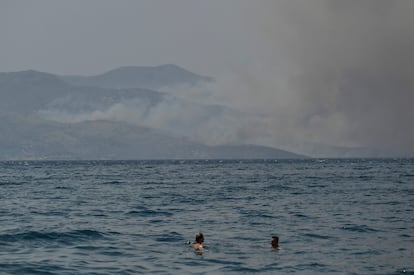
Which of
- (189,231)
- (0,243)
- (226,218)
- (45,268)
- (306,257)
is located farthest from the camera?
(226,218)

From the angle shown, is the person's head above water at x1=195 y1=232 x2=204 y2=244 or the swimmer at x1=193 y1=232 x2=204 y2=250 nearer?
the person's head above water at x1=195 y1=232 x2=204 y2=244

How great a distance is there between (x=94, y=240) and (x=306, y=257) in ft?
40.4

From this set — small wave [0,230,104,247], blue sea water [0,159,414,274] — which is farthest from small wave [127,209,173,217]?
small wave [0,230,104,247]

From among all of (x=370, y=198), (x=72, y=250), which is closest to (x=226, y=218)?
(x=72, y=250)

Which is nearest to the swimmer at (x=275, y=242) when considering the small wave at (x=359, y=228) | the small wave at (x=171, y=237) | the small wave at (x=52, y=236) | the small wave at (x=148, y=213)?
the small wave at (x=171, y=237)

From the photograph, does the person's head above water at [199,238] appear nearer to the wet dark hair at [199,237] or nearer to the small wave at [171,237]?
the wet dark hair at [199,237]

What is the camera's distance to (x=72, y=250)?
33.3m

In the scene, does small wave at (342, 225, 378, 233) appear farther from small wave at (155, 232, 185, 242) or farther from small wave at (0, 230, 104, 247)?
small wave at (0, 230, 104, 247)

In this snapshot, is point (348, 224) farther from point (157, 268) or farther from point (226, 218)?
point (157, 268)

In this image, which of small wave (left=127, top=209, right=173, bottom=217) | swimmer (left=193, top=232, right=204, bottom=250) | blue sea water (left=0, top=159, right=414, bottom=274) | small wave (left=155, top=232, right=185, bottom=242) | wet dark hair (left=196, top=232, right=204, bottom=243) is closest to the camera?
blue sea water (left=0, top=159, right=414, bottom=274)

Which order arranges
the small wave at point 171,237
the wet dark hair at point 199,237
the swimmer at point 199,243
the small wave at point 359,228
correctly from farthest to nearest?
the small wave at point 359,228
the small wave at point 171,237
the swimmer at point 199,243
the wet dark hair at point 199,237

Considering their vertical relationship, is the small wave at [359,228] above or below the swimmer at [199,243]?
above

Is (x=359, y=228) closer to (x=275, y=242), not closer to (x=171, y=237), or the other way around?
(x=275, y=242)

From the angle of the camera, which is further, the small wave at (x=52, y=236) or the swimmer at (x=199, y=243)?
the small wave at (x=52, y=236)
